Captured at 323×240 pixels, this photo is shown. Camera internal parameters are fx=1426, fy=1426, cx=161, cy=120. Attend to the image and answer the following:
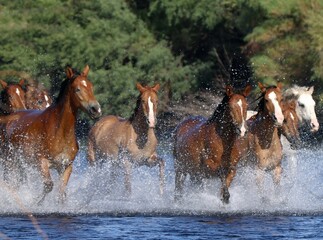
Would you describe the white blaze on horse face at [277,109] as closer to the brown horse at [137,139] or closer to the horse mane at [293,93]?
the brown horse at [137,139]

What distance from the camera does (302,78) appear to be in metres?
38.0

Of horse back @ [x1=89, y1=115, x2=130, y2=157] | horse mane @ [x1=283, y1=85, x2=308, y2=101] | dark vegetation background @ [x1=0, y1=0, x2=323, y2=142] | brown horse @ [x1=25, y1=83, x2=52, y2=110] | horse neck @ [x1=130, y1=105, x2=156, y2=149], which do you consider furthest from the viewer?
dark vegetation background @ [x1=0, y1=0, x2=323, y2=142]

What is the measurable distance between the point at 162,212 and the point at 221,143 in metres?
1.14

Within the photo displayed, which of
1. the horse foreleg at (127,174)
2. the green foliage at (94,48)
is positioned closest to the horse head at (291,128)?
the horse foreleg at (127,174)

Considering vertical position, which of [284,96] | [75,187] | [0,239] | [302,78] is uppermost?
[302,78]

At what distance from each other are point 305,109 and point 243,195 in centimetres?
268

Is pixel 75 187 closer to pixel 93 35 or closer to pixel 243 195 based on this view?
pixel 243 195

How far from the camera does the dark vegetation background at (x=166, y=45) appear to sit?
126 ft

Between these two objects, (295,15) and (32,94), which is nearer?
(32,94)

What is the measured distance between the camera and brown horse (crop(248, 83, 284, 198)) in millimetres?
18188

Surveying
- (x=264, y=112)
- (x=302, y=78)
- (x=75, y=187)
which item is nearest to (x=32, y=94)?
(x=75, y=187)

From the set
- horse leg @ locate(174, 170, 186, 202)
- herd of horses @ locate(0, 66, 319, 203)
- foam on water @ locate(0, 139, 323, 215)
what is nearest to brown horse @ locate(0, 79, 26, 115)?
herd of horses @ locate(0, 66, 319, 203)

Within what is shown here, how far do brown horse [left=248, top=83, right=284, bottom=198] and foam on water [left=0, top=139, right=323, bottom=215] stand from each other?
0.66 feet

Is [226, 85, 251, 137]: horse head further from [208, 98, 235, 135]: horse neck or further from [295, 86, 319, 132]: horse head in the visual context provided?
[295, 86, 319, 132]: horse head
